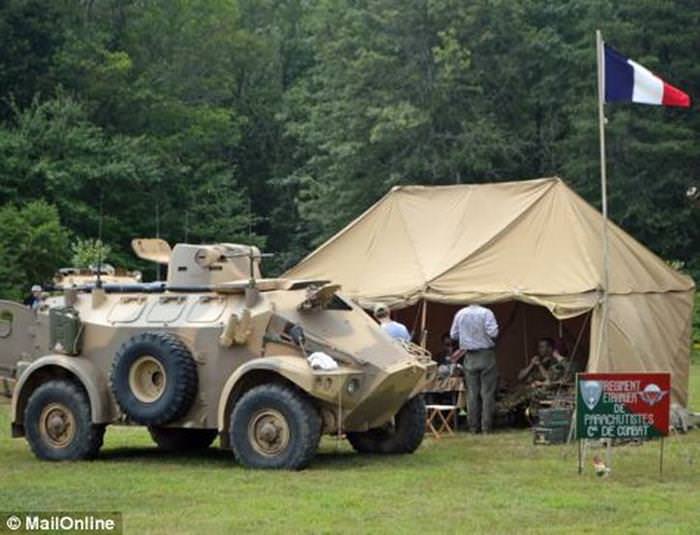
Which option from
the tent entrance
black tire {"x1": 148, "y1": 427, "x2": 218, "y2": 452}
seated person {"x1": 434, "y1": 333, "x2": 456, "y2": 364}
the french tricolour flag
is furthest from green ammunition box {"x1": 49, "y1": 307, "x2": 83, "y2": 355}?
the french tricolour flag

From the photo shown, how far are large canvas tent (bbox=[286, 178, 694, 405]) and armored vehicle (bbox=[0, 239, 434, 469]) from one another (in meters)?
3.44

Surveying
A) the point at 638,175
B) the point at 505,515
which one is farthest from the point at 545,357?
the point at 638,175

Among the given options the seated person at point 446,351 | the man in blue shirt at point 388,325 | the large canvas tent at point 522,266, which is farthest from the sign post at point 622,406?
the seated person at point 446,351

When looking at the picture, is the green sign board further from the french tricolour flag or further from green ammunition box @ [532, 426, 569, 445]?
the french tricolour flag

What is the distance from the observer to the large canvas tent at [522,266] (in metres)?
19.5

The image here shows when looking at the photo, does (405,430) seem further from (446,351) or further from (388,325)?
(446,351)

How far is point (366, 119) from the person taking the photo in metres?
48.2

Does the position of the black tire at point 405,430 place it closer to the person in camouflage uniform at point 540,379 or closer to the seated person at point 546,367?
the person in camouflage uniform at point 540,379

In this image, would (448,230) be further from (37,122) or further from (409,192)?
(37,122)

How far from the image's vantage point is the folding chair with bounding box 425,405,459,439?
19219 millimetres

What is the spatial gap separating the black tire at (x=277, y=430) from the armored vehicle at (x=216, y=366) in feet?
0.04

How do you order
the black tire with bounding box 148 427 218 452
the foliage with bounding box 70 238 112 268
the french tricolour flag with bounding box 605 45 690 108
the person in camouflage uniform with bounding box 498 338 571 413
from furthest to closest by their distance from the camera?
the foliage with bounding box 70 238 112 268 < the person in camouflage uniform with bounding box 498 338 571 413 < the french tricolour flag with bounding box 605 45 690 108 < the black tire with bounding box 148 427 218 452

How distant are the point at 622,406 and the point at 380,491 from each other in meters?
2.62

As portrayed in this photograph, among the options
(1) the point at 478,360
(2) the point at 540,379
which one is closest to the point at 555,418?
(1) the point at 478,360
